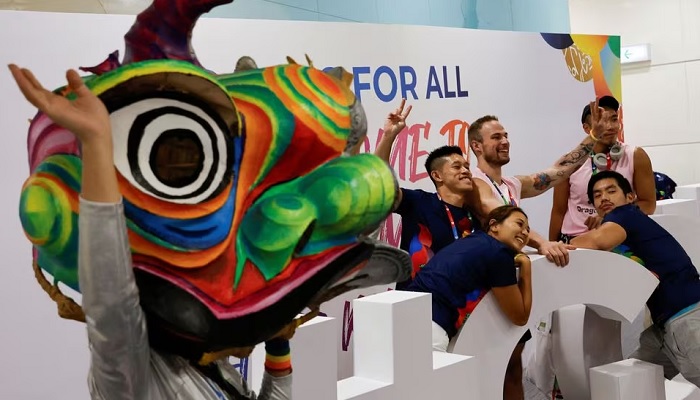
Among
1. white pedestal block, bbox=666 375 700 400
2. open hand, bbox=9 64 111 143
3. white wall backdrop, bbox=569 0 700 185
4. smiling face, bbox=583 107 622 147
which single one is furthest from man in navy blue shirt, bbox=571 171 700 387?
white wall backdrop, bbox=569 0 700 185

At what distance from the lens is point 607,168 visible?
388cm

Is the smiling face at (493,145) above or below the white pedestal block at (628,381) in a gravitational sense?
above

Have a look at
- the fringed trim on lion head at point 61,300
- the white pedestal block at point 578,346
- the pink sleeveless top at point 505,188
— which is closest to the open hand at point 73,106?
the fringed trim on lion head at point 61,300

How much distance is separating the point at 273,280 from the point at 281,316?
53 millimetres

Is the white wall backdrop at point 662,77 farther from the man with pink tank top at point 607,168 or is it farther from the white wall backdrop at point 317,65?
the man with pink tank top at point 607,168

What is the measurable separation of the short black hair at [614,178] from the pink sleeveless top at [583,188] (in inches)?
8.6

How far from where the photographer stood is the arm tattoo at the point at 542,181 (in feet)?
12.2

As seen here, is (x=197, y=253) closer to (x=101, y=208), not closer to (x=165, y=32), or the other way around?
(x=101, y=208)

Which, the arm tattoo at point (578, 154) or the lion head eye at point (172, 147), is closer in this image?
the lion head eye at point (172, 147)

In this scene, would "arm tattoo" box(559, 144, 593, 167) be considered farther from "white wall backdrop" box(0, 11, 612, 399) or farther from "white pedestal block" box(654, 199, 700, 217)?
"white wall backdrop" box(0, 11, 612, 399)

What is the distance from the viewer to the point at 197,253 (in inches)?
44.4

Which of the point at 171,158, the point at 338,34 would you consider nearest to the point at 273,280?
the point at 171,158

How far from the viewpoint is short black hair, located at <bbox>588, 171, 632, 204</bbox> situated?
11.6 ft

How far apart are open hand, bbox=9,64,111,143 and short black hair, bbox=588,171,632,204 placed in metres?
2.86
